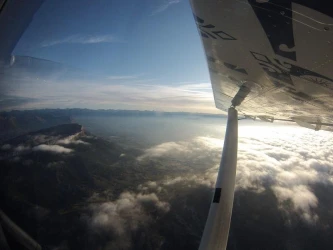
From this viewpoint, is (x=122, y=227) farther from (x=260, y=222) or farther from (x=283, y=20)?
(x=283, y=20)

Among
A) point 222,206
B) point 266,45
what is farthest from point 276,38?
point 222,206

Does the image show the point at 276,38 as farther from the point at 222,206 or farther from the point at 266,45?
the point at 222,206

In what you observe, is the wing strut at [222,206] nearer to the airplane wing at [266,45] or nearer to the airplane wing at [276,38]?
the airplane wing at [266,45]

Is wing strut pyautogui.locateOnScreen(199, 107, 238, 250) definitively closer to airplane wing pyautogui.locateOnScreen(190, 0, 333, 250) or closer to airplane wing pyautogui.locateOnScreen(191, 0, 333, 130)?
airplane wing pyautogui.locateOnScreen(190, 0, 333, 250)

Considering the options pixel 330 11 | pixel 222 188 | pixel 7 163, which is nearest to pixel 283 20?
pixel 330 11

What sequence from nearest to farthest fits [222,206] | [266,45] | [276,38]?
[276,38], [266,45], [222,206]

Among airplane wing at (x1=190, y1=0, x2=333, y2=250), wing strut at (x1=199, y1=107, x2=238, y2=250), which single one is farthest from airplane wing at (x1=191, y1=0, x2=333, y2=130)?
wing strut at (x1=199, y1=107, x2=238, y2=250)

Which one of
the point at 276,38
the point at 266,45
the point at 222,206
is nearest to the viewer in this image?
the point at 276,38

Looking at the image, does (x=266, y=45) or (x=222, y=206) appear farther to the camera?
(x=222, y=206)
